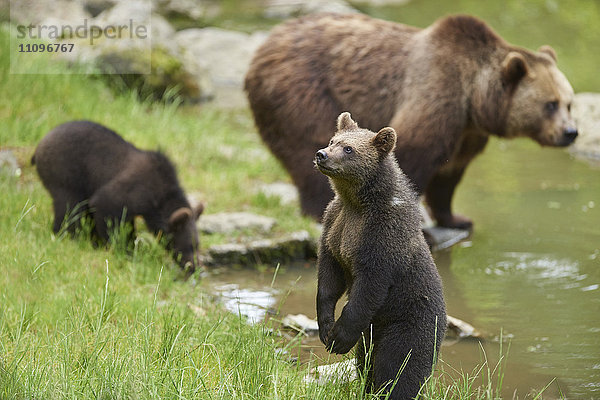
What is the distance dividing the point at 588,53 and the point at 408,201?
483 inches

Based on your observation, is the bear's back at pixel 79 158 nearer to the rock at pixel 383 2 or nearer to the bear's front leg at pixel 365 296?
the bear's front leg at pixel 365 296

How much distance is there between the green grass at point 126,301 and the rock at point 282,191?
144mm

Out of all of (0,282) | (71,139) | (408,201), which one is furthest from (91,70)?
(408,201)

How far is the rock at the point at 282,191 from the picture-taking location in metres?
7.72

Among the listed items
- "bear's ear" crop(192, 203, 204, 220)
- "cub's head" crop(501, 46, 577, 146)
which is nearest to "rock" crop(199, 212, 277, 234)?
"bear's ear" crop(192, 203, 204, 220)

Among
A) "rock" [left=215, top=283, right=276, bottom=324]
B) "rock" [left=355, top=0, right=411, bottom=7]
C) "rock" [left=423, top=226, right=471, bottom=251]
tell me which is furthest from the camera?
"rock" [left=355, top=0, right=411, bottom=7]

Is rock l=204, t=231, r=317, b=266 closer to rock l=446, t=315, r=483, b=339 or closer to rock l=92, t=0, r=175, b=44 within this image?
rock l=446, t=315, r=483, b=339

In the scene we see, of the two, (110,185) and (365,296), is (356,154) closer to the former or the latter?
(365,296)

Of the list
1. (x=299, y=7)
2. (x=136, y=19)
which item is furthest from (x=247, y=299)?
(x=299, y=7)

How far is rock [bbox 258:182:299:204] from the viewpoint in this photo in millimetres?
7723

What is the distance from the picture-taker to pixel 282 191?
26.4ft

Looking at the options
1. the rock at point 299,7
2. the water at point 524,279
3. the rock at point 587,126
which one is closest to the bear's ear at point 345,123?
the water at point 524,279

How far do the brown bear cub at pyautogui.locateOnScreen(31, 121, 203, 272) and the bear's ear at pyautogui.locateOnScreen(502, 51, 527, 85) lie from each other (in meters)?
2.95

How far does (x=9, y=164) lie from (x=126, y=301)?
8.64ft
